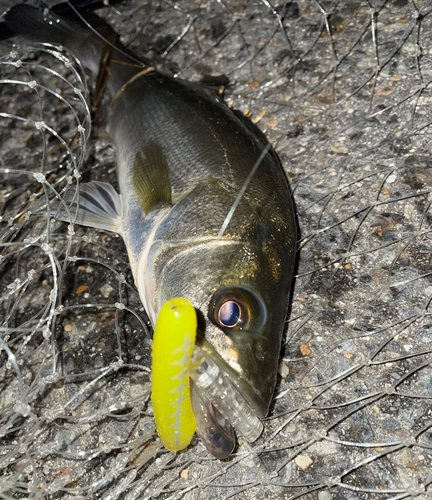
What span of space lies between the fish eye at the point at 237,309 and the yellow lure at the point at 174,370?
0.25 meters

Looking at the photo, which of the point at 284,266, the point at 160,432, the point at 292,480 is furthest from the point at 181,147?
the point at 292,480

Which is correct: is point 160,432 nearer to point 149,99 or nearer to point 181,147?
point 181,147

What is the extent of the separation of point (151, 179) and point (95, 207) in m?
0.50

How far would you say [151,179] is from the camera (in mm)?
2990

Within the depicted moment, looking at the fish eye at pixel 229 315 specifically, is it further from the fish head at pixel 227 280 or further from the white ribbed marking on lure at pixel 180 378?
the white ribbed marking on lure at pixel 180 378

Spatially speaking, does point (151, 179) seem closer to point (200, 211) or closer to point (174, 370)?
point (200, 211)

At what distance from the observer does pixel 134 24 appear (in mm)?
4586

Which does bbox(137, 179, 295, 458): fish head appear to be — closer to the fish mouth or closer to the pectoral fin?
the fish mouth

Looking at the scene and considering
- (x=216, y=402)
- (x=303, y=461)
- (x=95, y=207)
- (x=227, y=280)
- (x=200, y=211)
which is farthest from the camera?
(x=95, y=207)

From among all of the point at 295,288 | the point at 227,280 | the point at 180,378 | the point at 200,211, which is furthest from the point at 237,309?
the point at 295,288

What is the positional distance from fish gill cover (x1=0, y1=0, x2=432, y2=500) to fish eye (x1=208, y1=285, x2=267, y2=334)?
59 cm

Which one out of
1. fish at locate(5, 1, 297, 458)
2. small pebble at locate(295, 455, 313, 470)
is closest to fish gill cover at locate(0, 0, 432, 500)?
small pebble at locate(295, 455, 313, 470)

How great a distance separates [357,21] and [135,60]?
1.88m

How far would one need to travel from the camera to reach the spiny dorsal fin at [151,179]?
2.86 m
